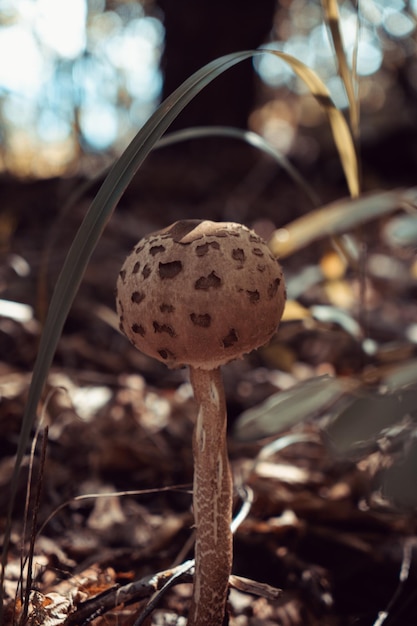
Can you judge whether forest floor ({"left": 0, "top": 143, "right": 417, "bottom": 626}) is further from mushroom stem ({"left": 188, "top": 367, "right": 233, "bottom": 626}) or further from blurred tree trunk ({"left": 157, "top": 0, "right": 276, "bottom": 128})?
blurred tree trunk ({"left": 157, "top": 0, "right": 276, "bottom": 128})

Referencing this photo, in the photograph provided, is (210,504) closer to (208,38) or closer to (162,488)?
(162,488)

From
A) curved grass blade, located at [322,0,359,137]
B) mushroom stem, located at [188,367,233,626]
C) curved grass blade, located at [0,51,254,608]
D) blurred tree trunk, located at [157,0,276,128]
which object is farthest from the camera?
blurred tree trunk, located at [157,0,276,128]

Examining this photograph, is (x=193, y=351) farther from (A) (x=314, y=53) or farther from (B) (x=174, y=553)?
(A) (x=314, y=53)

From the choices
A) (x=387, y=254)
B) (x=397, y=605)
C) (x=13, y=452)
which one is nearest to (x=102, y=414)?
(x=13, y=452)

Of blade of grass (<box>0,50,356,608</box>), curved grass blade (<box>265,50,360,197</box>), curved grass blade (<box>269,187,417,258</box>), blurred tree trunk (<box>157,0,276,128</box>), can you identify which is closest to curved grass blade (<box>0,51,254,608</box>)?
blade of grass (<box>0,50,356,608</box>)

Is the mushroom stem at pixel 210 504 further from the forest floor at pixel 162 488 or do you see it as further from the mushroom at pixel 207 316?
the forest floor at pixel 162 488

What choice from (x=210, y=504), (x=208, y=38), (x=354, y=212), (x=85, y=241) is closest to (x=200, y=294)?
(x=85, y=241)
